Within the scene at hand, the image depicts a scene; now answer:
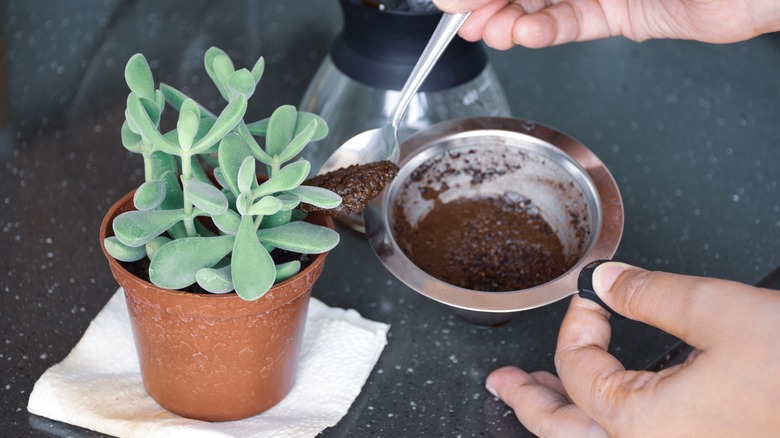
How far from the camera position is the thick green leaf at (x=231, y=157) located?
1.65ft

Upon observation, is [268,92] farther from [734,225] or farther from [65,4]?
[734,225]

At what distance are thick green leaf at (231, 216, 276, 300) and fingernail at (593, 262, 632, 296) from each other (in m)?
0.20

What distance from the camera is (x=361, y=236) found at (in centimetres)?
78

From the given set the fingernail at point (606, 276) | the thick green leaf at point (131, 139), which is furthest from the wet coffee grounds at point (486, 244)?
the thick green leaf at point (131, 139)

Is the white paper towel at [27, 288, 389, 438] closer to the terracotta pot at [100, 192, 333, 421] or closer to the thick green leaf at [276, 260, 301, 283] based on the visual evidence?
the terracotta pot at [100, 192, 333, 421]

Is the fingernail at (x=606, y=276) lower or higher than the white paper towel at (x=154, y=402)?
higher

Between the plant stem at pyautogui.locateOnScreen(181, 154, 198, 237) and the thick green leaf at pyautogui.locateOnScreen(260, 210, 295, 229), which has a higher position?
the plant stem at pyautogui.locateOnScreen(181, 154, 198, 237)

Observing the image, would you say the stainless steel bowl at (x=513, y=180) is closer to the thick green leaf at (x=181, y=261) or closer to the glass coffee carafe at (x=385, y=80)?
the glass coffee carafe at (x=385, y=80)

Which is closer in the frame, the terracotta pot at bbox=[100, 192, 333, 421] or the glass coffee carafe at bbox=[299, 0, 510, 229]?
the terracotta pot at bbox=[100, 192, 333, 421]

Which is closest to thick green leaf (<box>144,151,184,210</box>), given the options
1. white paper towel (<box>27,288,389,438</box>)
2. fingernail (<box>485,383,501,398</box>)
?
white paper towel (<box>27,288,389,438</box>)

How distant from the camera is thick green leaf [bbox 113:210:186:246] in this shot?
1.60 ft

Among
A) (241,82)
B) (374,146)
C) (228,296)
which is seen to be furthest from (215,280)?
(374,146)

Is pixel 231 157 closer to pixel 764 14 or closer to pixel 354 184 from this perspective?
pixel 354 184

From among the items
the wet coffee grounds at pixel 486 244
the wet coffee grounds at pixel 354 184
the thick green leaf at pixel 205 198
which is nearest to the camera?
the thick green leaf at pixel 205 198
